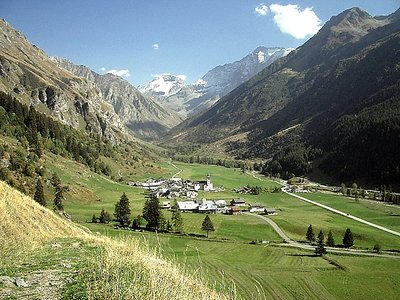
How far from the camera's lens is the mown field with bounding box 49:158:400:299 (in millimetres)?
46344

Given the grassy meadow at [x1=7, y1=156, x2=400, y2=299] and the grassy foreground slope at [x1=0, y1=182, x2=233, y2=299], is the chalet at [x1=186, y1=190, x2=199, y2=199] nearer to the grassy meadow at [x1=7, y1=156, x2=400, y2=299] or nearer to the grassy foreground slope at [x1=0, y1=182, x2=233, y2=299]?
the grassy meadow at [x1=7, y1=156, x2=400, y2=299]

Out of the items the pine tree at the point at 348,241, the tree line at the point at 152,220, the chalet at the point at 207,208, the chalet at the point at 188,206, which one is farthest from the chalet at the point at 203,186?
the pine tree at the point at 348,241

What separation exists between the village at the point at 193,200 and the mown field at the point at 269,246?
732cm

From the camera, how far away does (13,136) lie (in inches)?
4843

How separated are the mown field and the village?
7319 millimetres

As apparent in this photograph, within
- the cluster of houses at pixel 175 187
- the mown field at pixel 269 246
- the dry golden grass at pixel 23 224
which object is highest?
the dry golden grass at pixel 23 224

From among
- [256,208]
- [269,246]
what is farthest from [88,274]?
[256,208]

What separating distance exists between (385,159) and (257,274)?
6448 inches

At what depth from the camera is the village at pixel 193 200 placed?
416ft

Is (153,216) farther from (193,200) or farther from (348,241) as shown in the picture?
(193,200)

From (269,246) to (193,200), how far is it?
2441 inches

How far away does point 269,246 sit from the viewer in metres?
82.7

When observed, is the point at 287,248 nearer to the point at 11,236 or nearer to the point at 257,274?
the point at 257,274

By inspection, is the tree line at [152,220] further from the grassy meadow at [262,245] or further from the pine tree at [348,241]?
the pine tree at [348,241]
